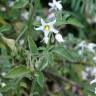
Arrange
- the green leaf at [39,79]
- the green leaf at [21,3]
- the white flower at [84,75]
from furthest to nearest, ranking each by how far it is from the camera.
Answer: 1. the white flower at [84,75]
2. the green leaf at [21,3]
3. the green leaf at [39,79]

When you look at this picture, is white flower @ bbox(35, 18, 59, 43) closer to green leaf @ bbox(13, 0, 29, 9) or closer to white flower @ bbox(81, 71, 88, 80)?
green leaf @ bbox(13, 0, 29, 9)

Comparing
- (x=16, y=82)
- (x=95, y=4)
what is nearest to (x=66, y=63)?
(x=95, y=4)

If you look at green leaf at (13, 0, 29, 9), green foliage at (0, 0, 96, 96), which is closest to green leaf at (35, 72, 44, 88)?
green foliage at (0, 0, 96, 96)

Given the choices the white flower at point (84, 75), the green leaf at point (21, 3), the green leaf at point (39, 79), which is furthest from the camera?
the white flower at point (84, 75)

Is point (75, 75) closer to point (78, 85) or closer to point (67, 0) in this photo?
point (78, 85)

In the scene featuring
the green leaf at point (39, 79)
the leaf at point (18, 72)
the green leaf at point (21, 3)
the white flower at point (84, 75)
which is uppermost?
the green leaf at point (21, 3)

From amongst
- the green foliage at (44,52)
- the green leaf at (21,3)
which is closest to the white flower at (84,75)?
the green foliage at (44,52)

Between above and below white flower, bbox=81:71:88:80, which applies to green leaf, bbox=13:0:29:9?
above

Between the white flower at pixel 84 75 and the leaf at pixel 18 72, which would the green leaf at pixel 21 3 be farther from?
the white flower at pixel 84 75

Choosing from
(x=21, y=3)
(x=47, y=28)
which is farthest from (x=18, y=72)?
(x=21, y=3)
